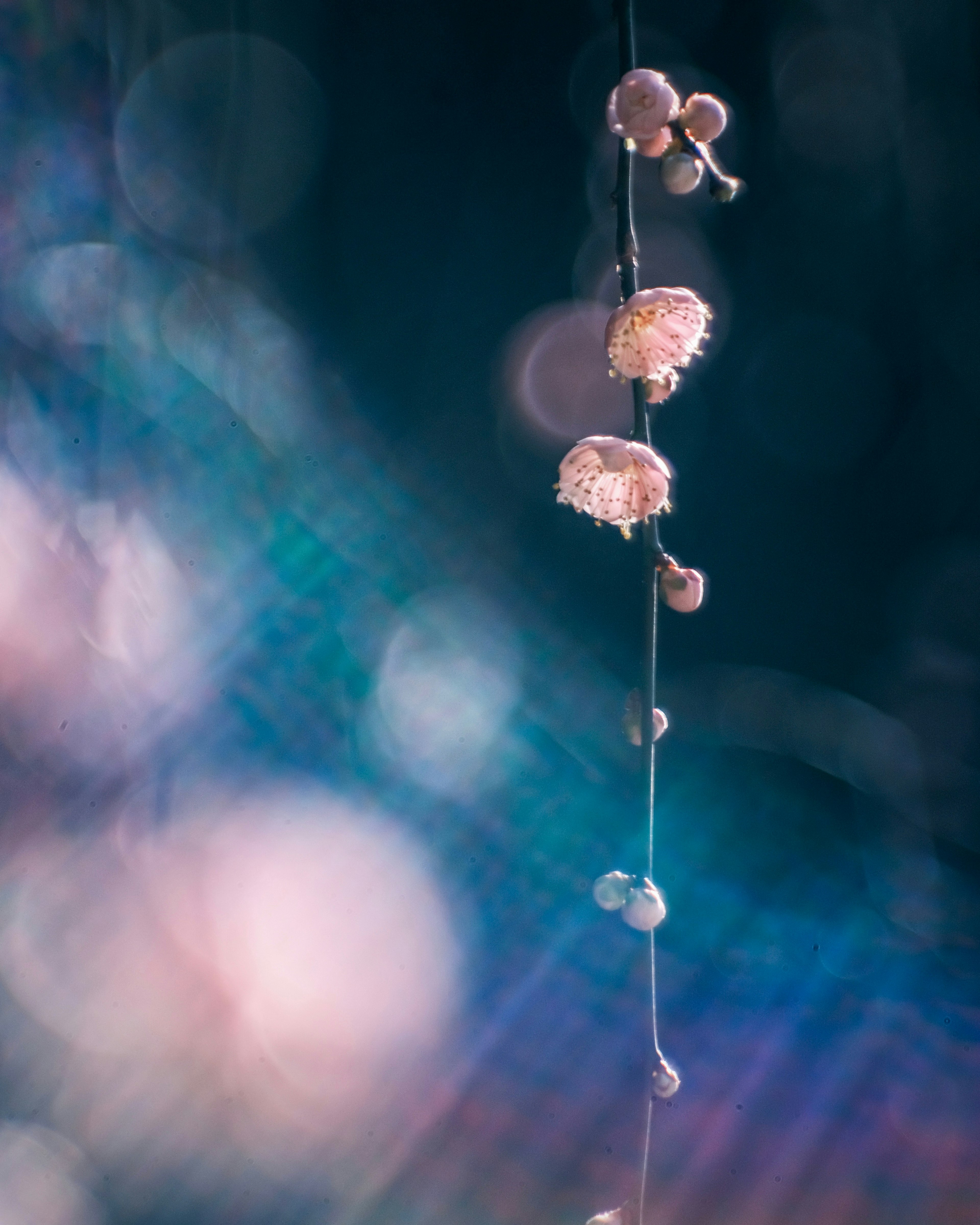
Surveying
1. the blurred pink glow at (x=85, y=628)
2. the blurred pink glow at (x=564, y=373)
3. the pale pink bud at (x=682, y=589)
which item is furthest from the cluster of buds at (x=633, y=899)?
→ the blurred pink glow at (x=564, y=373)

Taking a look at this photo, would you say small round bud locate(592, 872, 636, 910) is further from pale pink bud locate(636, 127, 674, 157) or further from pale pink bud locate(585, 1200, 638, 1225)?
pale pink bud locate(636, 127, 674, 157)

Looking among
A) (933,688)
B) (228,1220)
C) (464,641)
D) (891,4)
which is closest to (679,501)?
(464,641)

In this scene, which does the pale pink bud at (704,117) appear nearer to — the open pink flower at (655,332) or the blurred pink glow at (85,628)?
the open pink flower at (655,332)

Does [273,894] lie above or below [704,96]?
below

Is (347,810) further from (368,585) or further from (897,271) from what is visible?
(897,271)

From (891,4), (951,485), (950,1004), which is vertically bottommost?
(950,1004)

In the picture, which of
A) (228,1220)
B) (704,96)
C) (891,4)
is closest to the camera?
(704,96)
